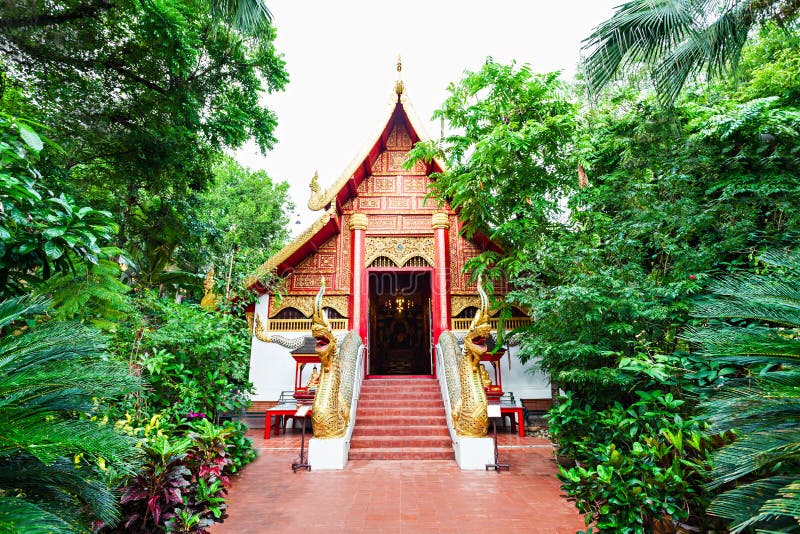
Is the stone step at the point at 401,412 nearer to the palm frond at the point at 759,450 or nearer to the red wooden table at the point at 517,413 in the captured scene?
the red wooden table at the point at 517,413

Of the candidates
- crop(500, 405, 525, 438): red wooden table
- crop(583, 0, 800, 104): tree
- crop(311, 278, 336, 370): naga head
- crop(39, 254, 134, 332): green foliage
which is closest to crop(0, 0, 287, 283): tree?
crop(39, 254, 134, 332): green foliage

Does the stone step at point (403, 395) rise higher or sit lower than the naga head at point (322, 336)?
lower

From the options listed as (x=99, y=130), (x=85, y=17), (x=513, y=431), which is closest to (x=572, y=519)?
(x=513, y=431)

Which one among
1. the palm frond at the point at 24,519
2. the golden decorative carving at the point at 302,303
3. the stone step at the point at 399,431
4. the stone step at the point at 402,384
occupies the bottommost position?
the stone step at the point at 399,431

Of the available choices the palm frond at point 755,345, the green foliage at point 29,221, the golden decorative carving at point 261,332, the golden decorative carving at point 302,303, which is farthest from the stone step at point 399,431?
the green foliage at point 29,221

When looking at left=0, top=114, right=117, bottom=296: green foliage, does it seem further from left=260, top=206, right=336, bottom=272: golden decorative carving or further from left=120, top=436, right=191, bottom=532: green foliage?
left=260, top=206, right=336, bottom=272: golden decorative carving

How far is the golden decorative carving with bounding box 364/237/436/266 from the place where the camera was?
8.09 m

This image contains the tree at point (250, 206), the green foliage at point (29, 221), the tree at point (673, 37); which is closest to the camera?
the green foliage at point (29, 221)

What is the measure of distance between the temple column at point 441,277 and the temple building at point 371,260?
0.02m

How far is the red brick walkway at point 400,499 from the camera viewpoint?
9.64ft

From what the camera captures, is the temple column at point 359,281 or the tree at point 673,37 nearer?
the tree at point 673,37

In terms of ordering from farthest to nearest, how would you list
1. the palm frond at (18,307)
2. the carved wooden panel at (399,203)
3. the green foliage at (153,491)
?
1. the carved wooden panel at (399,203)
2. the green foliage at (153,491)
3. the palm frond at (18,307)

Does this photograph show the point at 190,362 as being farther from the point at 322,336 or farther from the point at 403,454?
the point at 403,454

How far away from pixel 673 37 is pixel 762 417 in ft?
14.4
